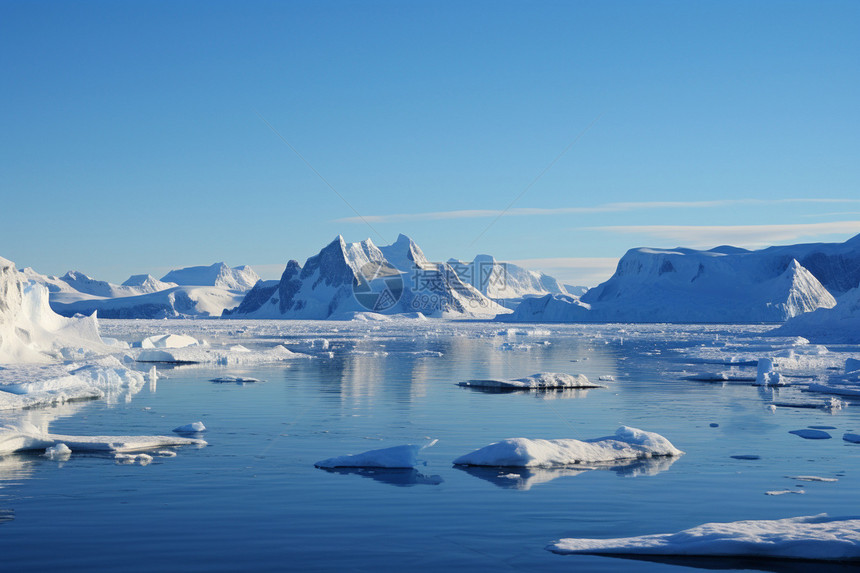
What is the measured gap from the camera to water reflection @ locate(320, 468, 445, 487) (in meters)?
11.2

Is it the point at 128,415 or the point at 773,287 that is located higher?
the point at 773,287

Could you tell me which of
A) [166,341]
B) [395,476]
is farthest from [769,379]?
[166,341]

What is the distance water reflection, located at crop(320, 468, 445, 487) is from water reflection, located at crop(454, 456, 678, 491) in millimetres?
727

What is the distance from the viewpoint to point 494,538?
8500 mm

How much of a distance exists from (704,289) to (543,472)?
11576 cm

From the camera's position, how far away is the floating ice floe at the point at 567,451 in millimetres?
12227

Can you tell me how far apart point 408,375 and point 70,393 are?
481 inches

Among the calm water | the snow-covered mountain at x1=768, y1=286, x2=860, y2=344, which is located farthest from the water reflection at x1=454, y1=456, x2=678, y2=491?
the snow-covered mountain at x1=768, y1=286, x2=860, y2=344

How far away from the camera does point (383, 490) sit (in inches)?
424

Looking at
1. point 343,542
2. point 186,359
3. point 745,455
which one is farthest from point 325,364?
point 343,542

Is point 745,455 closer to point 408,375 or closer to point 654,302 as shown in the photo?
point 408,375

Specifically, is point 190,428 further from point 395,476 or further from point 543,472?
point 543,472

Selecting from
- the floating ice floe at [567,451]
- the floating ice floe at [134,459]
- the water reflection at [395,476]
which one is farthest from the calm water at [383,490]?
the floating ice floe at [567,451]

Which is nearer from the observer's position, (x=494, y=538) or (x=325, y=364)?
(x=494, y=538)
